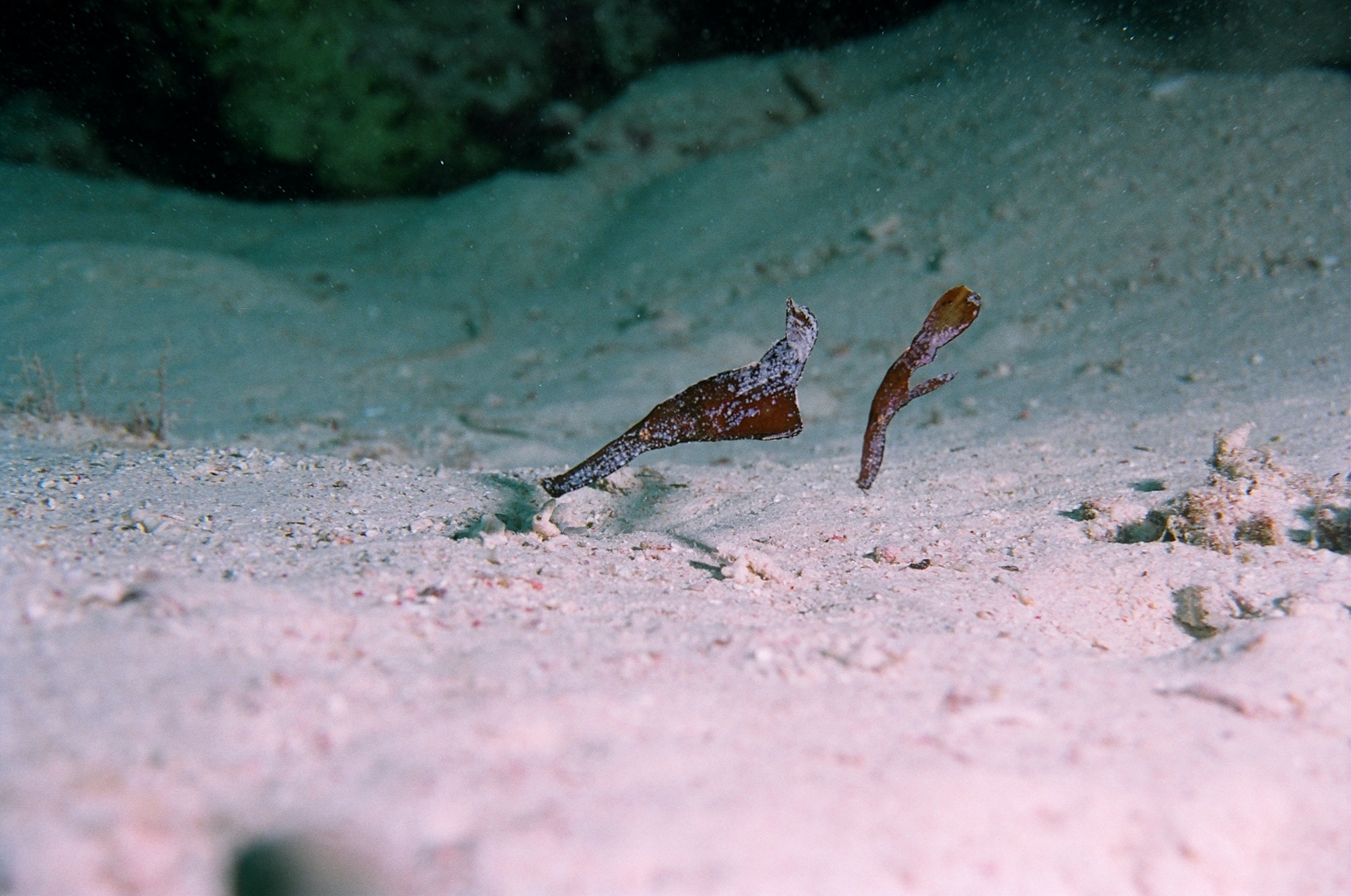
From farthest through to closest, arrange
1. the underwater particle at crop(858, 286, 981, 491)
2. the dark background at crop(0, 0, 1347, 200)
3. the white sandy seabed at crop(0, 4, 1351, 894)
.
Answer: the dark background at crop(0, 0, 1347, 200) < the underwater particle at crop(858, 286, 981, 491) < the white sandy seabed at crop(0, 4, 1351, 894)

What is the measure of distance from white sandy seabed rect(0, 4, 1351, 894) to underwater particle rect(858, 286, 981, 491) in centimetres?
49

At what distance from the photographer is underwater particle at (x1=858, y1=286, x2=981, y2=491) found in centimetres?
224

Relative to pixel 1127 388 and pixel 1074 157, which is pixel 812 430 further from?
pixel 1074 157

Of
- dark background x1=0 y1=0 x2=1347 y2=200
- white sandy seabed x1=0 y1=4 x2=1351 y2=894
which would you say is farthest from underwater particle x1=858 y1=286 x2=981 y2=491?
dark background x1=0 y1=0 x2=1347 y2=200

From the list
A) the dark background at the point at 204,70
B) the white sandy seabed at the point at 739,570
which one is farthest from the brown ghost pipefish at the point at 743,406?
the dark background at the point at 204,70

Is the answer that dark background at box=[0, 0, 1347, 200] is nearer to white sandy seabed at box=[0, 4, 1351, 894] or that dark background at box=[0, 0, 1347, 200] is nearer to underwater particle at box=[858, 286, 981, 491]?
white sandy seabed at box=[0, 4, 1351, 894]

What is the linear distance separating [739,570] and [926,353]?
33.1 inches

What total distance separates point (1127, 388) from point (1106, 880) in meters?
4.00

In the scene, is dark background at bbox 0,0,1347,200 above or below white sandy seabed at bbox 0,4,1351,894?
above

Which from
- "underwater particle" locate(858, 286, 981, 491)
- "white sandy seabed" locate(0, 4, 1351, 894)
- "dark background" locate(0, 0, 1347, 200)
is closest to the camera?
"white sandy seabed" locate(0, 4, 1351, 894)

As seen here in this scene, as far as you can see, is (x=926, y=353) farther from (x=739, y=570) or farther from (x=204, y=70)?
(x=204, y=70)

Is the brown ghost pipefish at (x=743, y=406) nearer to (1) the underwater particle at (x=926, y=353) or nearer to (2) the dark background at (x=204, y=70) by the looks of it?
(1) the underwater particle at (x=926, y=353)

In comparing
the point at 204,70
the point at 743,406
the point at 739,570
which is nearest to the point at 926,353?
the point at 743,406

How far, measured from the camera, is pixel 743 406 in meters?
2.36
